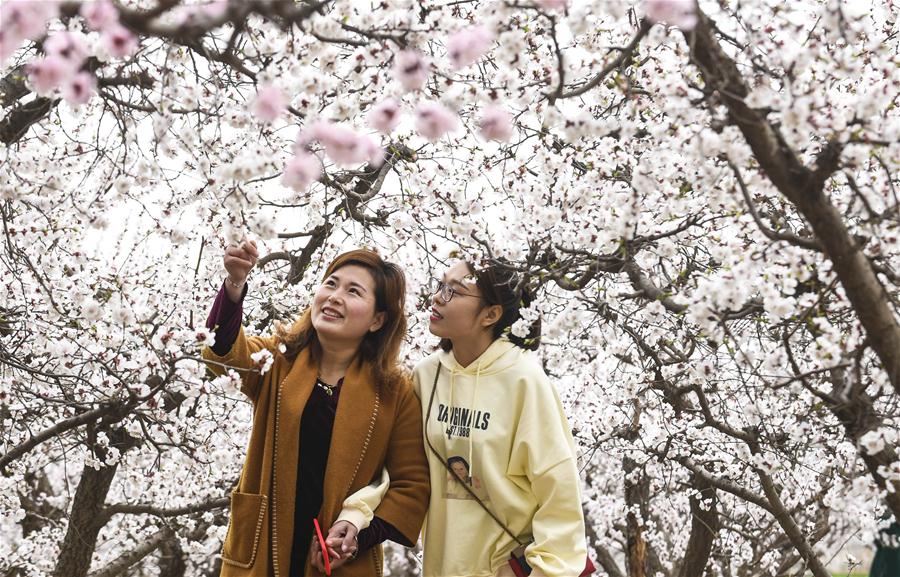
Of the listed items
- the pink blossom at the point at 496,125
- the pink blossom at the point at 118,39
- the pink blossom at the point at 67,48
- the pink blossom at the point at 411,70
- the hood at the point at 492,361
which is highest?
the pink blossom at the point at 496,125

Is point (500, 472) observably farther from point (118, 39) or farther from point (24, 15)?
point (24, 15)

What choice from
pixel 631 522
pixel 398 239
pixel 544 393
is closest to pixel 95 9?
pixel 544 393

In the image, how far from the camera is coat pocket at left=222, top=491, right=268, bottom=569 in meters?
2.86

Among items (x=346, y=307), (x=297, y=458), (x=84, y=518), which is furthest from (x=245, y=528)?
(x=84, y=518)

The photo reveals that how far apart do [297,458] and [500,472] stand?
0.68 m

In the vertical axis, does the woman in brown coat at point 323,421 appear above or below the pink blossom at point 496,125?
below

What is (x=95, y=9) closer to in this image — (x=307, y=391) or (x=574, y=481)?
(x=307, y=391)

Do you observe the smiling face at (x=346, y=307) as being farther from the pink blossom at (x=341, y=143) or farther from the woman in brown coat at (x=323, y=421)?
the pink blossom at (x=341, y=143)

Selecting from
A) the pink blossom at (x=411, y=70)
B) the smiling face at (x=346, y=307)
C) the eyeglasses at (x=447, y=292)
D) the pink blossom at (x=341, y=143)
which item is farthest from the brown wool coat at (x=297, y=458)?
the pink blossom at (x=411, y=70)

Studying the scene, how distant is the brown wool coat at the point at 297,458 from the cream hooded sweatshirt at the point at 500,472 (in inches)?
3.8

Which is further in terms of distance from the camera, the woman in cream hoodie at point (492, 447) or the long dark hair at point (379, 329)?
the long dark hair at point (379, 329)

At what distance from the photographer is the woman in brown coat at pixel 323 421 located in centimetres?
287

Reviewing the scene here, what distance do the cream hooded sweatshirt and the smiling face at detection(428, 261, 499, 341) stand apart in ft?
0.41

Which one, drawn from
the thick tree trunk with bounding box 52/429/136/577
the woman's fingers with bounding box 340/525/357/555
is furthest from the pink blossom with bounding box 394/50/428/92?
the thick tree trunk with bounding box 52/429/136/577
